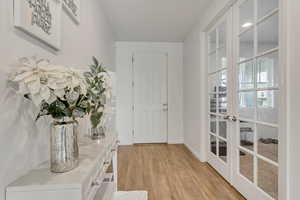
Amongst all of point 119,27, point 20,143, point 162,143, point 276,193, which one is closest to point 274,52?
point 276,193

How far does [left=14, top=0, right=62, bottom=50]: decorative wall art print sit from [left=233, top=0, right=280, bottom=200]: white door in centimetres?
180

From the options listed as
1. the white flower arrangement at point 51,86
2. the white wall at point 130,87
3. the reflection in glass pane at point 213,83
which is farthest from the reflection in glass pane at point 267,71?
the white wall at point 130,87

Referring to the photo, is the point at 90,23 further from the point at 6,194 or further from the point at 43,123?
the point at 6,194

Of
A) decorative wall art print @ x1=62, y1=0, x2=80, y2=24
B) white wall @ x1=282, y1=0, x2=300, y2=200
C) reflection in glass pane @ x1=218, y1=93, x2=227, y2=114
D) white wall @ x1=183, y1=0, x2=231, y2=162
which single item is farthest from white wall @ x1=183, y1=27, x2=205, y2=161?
decorative wall art print @ x1=62, y1=0, x2=80, y2=24

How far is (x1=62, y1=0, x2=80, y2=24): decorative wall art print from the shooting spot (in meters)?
1.59

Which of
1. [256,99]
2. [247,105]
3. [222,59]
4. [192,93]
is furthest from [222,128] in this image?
[192,93]

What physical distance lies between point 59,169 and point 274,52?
1.91 m

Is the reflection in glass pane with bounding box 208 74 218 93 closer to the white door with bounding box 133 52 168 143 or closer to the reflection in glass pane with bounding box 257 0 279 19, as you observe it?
the reflection in glass pane with bounding box 257 0 279 19

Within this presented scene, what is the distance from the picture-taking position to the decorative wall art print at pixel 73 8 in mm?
1586

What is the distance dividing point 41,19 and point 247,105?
2101mm

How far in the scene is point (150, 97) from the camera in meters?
4.80

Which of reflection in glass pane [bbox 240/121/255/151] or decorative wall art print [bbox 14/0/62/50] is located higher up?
decorative wall art print [bbox 14/0/62/50]

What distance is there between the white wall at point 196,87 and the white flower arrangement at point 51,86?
2396 millimetres

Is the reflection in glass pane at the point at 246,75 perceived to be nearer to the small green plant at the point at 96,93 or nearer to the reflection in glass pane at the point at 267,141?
the reflection in glass pane at the point at 267,141
